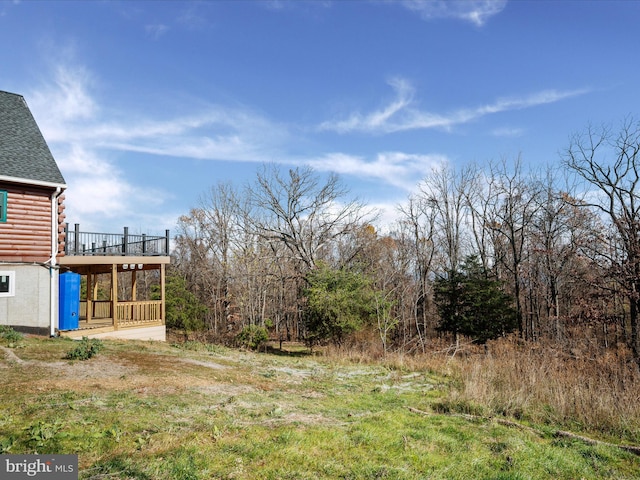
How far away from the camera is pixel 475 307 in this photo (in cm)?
2294

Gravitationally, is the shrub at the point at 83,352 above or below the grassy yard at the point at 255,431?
above

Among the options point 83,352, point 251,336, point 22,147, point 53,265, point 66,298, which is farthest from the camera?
point 251,336

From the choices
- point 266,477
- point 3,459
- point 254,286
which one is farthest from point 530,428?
point 254,286

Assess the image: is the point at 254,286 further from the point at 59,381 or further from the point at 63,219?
the point at 59,381

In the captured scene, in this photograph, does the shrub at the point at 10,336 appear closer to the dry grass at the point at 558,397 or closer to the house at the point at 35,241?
the house at the point at 35,241

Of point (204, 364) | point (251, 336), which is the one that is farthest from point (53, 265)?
point (251, 336)

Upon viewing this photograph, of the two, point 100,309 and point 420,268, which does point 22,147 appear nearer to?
point 100,309

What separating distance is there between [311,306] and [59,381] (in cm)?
1178

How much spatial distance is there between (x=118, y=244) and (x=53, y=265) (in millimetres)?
2989

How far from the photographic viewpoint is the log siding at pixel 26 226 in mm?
13305

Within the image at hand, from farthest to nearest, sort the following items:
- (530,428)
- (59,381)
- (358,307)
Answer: (358,307)
(59,381)
(530,428)

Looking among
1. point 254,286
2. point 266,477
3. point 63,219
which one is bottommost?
point 266,477

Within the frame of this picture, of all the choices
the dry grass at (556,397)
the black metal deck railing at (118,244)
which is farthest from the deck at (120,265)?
the dry grass at (556,397)

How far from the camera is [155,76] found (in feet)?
48.0
